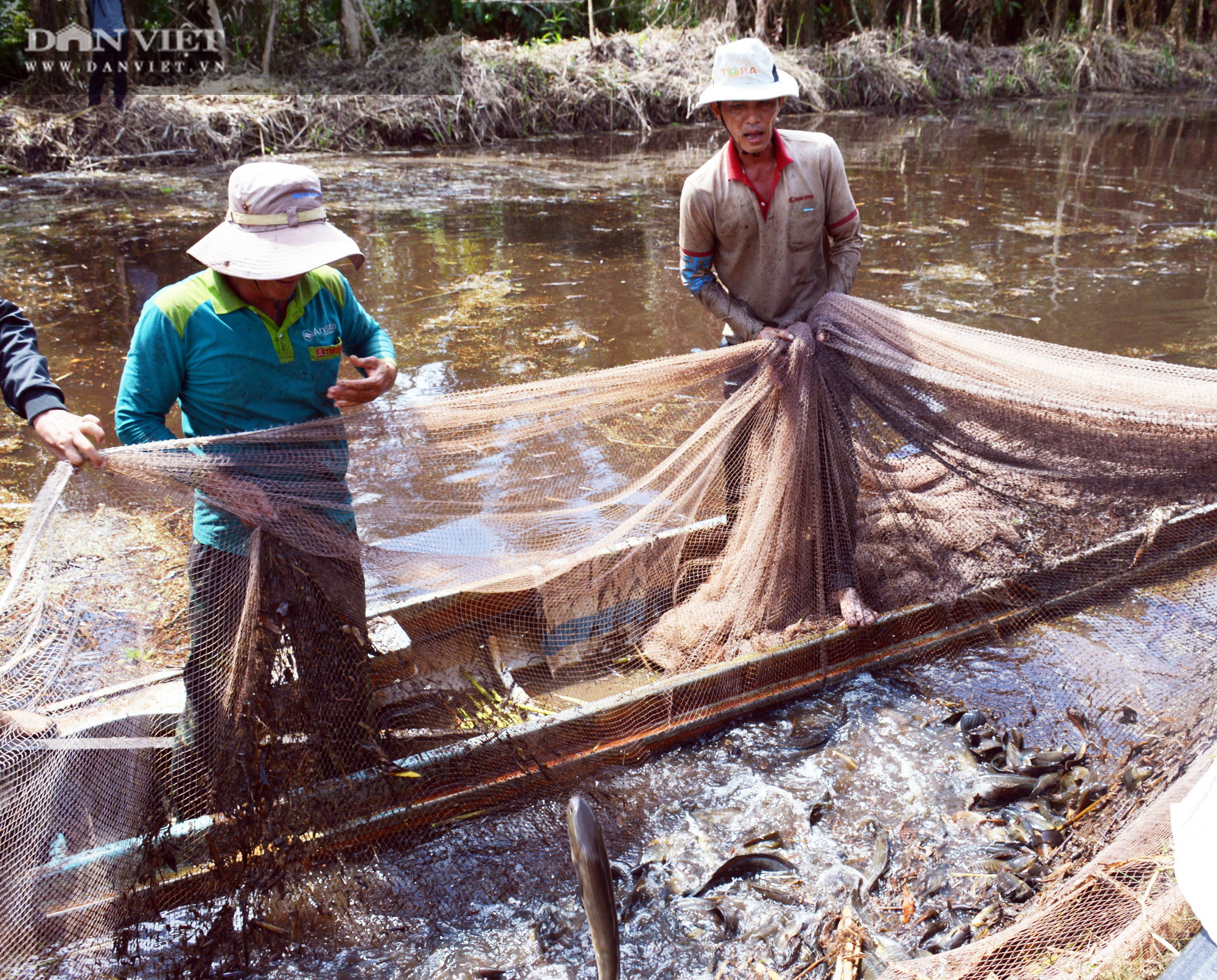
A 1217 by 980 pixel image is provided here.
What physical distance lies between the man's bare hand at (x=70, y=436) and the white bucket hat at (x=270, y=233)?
0.49 metres

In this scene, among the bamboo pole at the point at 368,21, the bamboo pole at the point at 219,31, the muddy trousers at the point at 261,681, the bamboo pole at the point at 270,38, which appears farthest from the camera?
the bamboo pole at the point at 368,21

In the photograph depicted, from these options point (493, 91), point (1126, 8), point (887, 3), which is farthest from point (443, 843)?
point (1126, 8)

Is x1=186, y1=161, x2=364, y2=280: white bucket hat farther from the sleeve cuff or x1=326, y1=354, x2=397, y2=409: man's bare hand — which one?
the sleeve cuff

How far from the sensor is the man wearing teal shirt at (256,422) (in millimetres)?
2273

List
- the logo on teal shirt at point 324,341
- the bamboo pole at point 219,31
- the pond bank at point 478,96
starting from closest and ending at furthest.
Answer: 1. the logo on teal shirt at point 324,341
2. the pond bank at point 478,96
3. the bamboo pole at point 219,31

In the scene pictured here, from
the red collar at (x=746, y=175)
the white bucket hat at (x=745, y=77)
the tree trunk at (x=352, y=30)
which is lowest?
the red collar at (x=746, y=175)

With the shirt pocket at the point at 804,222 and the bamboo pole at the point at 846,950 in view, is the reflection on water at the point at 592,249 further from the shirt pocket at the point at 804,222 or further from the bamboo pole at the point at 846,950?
the bamboo pole at the point at 846,950

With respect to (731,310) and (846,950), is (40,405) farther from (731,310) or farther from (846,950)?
(846,950)

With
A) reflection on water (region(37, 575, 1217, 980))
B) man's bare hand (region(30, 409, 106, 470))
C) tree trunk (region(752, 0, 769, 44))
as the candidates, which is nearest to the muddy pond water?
reflection on water (region(37, 575, 1217, 980))

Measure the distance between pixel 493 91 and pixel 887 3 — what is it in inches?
499

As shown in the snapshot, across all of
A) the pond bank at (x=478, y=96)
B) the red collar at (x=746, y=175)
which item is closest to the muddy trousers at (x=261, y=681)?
the red collar at (x=746, y=175)

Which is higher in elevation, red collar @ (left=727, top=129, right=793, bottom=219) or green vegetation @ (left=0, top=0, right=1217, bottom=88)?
green vegetation @ (left=0, top=0, right=1217, bottom=88)

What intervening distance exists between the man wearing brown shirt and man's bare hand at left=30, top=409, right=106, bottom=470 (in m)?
1.93

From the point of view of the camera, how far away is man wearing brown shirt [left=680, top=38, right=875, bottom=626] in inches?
120
